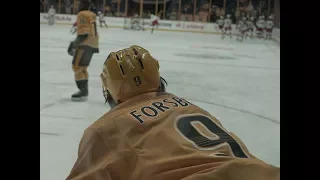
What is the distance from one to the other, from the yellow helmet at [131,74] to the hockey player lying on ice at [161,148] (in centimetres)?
2

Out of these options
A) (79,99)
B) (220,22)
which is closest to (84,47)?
(79,99)

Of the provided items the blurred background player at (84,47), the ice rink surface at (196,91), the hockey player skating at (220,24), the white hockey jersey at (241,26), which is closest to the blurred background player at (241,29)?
the white hockey jersey at (241,26)

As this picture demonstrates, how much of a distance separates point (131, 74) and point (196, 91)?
2380 mm

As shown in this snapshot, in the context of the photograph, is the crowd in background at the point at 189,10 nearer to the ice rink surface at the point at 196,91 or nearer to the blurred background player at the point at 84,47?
the ice rink surface at the point at 196,91

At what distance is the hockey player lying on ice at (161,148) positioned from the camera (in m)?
0.68

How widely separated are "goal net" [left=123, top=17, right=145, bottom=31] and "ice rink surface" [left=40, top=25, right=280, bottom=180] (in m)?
0.74

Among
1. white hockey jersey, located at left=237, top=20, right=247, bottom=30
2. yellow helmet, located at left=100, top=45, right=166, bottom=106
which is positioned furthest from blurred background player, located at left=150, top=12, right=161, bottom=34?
yellow helmet, located at left=100, top=45, right=166, bottom=106

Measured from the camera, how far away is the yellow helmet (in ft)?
2.94

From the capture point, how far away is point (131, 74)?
90 centimetres

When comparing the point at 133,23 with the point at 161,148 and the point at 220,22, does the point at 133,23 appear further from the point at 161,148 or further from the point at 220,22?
the point at 161,148
